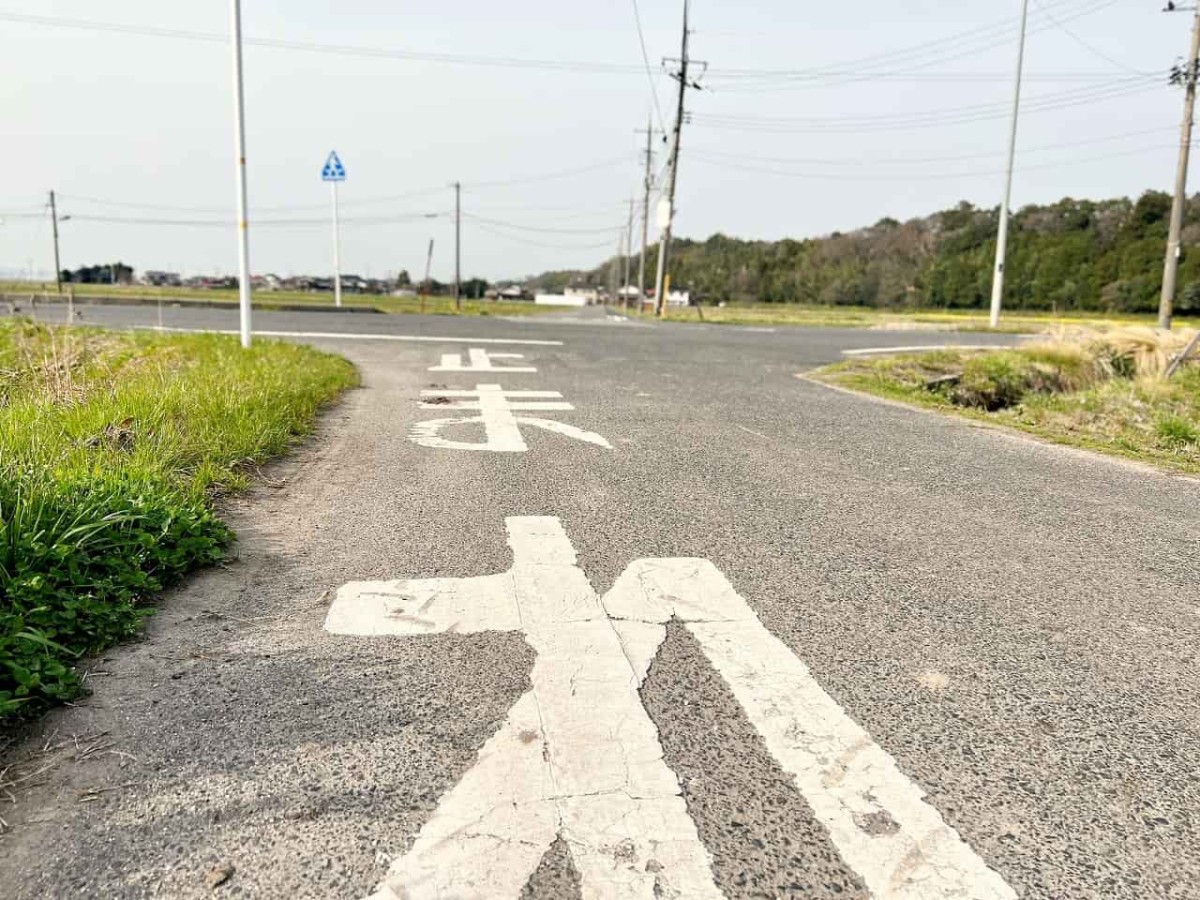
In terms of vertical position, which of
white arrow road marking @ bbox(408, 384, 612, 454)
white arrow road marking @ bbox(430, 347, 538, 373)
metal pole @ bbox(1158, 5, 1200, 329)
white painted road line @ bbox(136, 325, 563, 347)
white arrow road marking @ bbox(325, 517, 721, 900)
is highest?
metal pole @ bbox(1158, 5, 1200, 329)

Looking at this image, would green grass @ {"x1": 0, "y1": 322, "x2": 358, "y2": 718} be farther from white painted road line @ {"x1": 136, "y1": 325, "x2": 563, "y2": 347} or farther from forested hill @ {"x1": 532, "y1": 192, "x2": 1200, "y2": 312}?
forested hill @ {"x1": 532, "y1": 192, "x2": 1200, "y2": 312}

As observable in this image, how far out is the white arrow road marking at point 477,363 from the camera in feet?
33.7

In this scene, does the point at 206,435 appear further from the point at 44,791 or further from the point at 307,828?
the point at 307,828

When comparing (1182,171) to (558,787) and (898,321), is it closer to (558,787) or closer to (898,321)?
(898,321)

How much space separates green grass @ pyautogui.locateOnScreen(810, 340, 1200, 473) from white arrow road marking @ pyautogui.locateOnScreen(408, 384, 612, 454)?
4.04 meters

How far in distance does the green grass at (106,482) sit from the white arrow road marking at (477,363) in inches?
114

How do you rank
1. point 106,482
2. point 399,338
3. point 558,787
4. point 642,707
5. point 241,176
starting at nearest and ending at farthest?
1. point 558,787
2. point 642,707
3. point 106,482
4. point 241,176
5. point 399,338

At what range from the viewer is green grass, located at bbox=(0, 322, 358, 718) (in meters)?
2.42

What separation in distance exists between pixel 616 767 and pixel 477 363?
9343mm

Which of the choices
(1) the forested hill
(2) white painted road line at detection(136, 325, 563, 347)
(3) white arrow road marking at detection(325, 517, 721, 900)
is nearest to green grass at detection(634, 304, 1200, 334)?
(1) the forested hill

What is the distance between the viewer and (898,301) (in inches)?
3019

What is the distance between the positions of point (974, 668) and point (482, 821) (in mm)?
1637

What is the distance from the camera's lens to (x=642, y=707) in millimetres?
2230

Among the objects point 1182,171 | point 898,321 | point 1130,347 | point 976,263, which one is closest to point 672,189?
point 898,321
